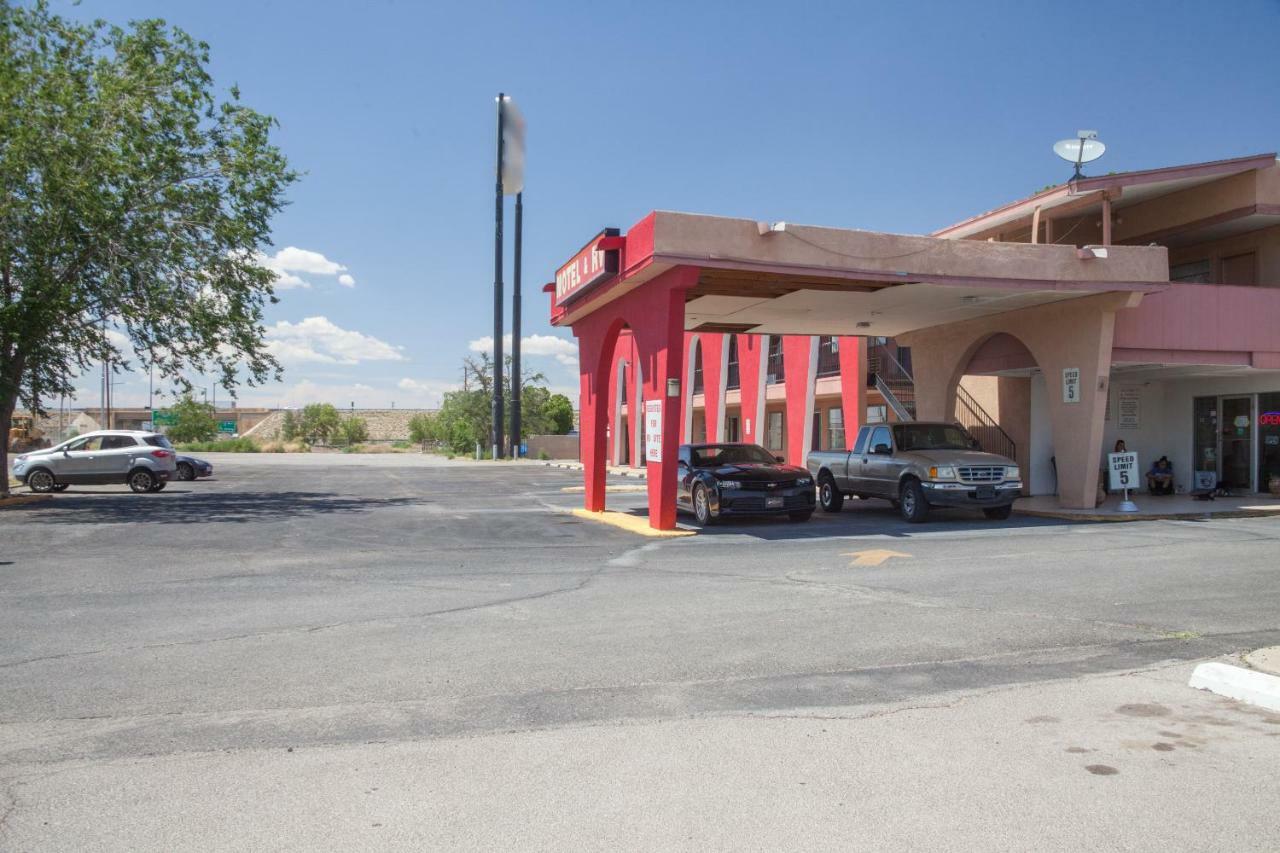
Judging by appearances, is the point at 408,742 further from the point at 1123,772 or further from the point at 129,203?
the point at 129,203

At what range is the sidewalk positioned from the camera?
17.1m

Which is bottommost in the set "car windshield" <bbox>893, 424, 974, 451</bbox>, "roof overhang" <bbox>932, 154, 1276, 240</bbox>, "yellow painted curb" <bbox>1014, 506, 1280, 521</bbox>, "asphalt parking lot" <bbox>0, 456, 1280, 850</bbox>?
"asphalt parking lot" <bbox>0, 456, 1280, 850</bbox>

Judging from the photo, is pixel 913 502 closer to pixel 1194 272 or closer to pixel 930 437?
pixel 930 437

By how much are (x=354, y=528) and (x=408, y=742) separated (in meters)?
12.2

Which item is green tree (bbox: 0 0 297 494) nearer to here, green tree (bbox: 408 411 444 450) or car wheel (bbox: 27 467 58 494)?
car wheel (bbox: 27 467 58 494)

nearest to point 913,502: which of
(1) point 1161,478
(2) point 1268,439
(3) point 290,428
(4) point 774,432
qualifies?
(1) point 1161,478

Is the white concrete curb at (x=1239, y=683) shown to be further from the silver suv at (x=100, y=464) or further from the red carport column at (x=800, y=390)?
the silver suv at (x=100, y=464)

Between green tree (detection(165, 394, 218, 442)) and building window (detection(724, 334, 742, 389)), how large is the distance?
78.7 metres

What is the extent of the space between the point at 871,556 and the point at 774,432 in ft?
79.3

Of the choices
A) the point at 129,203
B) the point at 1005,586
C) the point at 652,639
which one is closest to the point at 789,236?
the point at 1005,586

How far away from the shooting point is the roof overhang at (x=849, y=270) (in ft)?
47.3

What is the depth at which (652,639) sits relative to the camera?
762 centimetres

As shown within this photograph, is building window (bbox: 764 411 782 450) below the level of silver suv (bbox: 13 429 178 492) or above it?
above

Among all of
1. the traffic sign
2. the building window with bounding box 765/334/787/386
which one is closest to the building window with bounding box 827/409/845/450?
the building window with bounding box 765/334/787/386
